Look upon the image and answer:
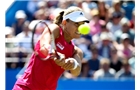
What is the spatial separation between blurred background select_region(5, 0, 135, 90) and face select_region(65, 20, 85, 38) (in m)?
4.55

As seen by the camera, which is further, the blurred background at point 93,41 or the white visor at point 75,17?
the blurred background at point 93,41

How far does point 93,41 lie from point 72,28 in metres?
5.28

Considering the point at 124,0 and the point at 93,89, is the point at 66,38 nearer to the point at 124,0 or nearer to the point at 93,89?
the point at 93,89

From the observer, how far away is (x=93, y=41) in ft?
32.9

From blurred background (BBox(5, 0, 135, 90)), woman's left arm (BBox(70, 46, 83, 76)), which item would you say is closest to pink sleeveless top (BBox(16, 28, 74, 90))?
woman's left arm (BBox(70, 46, 83, 76))

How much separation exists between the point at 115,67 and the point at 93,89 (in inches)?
34.4

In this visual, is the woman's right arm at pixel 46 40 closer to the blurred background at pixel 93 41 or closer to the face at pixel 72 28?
the face at pixel 72 28

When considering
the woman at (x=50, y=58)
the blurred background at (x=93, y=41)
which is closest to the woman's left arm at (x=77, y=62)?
the woman at (x=50, y=58)

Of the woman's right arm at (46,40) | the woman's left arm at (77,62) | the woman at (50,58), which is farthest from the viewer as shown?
the woman's left arm at (77,62)

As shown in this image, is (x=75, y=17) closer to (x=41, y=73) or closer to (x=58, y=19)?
(x=58, y=19)

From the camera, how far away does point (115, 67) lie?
976 cm

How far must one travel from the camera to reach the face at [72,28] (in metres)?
4.76

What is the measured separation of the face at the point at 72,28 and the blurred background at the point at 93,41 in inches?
179

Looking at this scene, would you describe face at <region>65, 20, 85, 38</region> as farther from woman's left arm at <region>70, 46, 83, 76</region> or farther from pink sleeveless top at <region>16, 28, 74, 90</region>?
woman's left arm at <region>70, 46, 83, 76</region>
